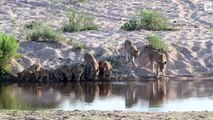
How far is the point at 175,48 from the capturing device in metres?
20.6

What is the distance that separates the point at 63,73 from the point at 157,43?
8.53ft

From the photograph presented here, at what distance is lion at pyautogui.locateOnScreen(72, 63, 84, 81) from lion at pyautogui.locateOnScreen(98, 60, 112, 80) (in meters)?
0.46

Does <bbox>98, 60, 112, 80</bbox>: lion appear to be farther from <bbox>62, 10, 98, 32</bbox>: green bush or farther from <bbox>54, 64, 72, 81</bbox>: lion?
<bbox>62, 10, 98, 32</bbox>: green bush

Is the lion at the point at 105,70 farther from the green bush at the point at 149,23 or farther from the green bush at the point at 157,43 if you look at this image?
the green bush at the point at 149,23

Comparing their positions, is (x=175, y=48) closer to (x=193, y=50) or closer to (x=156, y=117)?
(x=193, y=50)

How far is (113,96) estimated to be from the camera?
16844mm

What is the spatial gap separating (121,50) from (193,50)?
1.94m

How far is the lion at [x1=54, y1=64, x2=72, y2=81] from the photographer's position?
18.7 m

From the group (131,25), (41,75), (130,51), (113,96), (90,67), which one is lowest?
(113,96)

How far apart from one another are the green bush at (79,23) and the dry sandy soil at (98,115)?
8.52m

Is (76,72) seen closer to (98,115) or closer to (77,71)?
(77,71)

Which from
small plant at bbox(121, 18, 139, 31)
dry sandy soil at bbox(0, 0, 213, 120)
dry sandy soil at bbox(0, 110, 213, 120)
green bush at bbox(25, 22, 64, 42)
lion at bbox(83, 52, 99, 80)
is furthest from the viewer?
small plant at bbox(121, 18, 139, 31)

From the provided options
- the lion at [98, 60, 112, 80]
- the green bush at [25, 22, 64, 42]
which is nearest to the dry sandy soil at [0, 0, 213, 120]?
the green bush at [25, 22, 64, 42]

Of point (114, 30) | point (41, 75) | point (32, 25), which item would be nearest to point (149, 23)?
point (114, 30)
